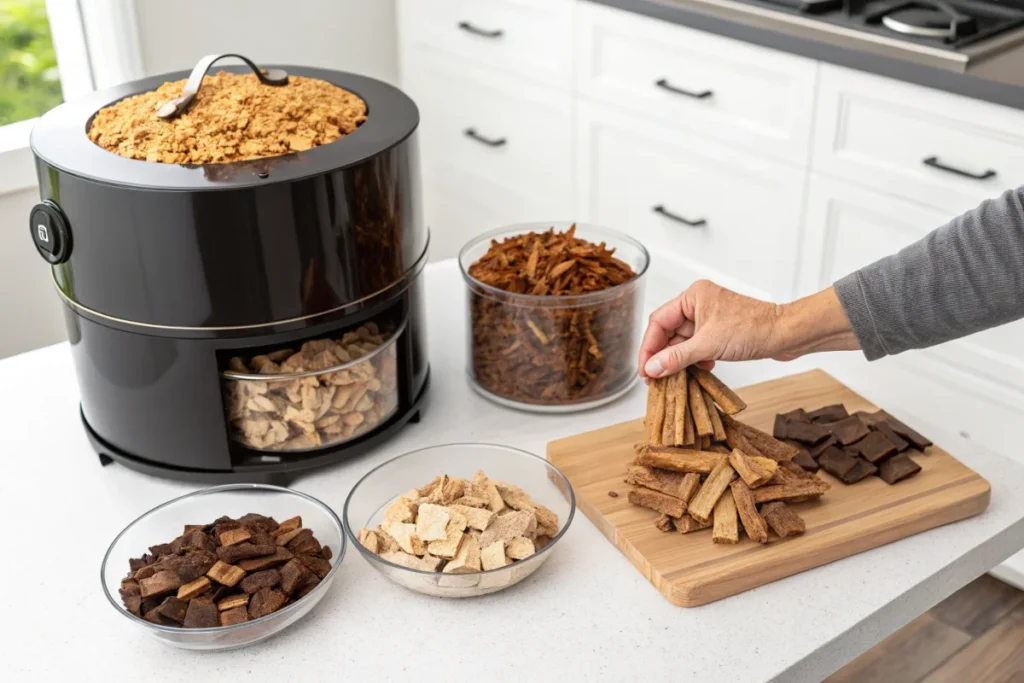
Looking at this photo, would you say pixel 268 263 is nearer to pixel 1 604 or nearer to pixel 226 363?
pixel 226 363

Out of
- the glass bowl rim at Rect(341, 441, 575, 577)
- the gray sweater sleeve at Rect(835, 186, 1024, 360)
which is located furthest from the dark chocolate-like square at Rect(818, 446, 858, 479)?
the glass bowl rim at Rect(341, 441, 575, 577)

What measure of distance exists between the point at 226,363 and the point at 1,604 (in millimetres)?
304

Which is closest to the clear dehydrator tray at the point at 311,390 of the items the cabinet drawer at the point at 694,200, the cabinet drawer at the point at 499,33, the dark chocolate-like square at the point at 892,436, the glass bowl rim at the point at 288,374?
the glass bowl rim at the point at 288,374

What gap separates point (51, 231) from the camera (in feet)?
3.56

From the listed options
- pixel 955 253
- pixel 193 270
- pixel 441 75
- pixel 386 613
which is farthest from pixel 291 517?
pixel 441 75

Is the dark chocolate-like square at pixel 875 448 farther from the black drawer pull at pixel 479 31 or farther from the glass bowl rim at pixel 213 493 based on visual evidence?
the black drawer pull at pixel 479 31

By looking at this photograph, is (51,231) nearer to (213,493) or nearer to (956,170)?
(213,493)

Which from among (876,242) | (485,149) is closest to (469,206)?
(485,149)

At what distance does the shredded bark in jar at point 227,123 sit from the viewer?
3.55ft

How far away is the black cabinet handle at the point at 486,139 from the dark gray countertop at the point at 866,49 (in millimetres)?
686

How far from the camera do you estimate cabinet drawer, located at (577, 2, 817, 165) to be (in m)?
2.18

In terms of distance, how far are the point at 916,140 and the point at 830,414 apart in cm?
98

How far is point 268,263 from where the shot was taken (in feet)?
3.44

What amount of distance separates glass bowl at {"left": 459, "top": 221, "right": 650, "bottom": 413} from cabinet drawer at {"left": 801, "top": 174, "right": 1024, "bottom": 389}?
92cm
